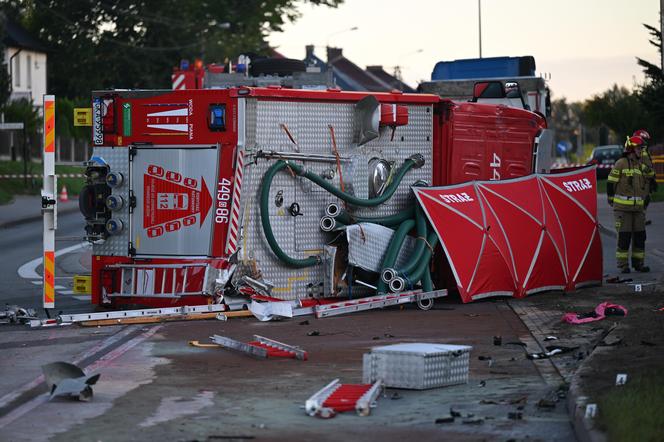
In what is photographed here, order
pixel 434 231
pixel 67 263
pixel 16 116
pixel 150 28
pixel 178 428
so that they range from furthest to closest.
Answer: pixel 150 28
pixel 16 116
pixel 67 263
pixel 434 231
pixel 178 428

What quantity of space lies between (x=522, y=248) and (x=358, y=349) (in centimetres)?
449

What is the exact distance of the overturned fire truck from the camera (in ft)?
45.2

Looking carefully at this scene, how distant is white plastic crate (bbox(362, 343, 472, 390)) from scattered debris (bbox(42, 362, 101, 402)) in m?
1.94

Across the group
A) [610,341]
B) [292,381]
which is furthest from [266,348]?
[610,341]

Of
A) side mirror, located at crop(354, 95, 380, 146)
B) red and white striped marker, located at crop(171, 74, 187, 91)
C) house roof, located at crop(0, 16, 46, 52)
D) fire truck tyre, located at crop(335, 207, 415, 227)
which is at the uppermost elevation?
house roof, located at crop(0, 16, 46, 52)

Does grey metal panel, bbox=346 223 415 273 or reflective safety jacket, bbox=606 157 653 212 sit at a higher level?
reflective safety jacket, bbox=606 157 653 212

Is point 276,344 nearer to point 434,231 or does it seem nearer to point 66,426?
point 66,426

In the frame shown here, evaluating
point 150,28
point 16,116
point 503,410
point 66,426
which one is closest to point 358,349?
point 503,410

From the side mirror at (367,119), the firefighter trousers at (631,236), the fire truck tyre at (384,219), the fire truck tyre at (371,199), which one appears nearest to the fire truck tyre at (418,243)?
the fire truck tyre at (384,219)

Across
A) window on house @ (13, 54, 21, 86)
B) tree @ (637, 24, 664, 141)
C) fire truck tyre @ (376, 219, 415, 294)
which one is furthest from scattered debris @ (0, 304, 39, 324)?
window on house @ (13, 54, 21, 86)

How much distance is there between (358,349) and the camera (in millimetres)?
11422

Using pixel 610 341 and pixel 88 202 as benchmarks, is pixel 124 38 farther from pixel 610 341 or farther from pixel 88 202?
pixel 610 341

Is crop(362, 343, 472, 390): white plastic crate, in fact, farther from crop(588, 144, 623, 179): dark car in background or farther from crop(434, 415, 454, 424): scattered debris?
crop(588, 144, 623, 179): dark car in background

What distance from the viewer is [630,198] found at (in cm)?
1850
